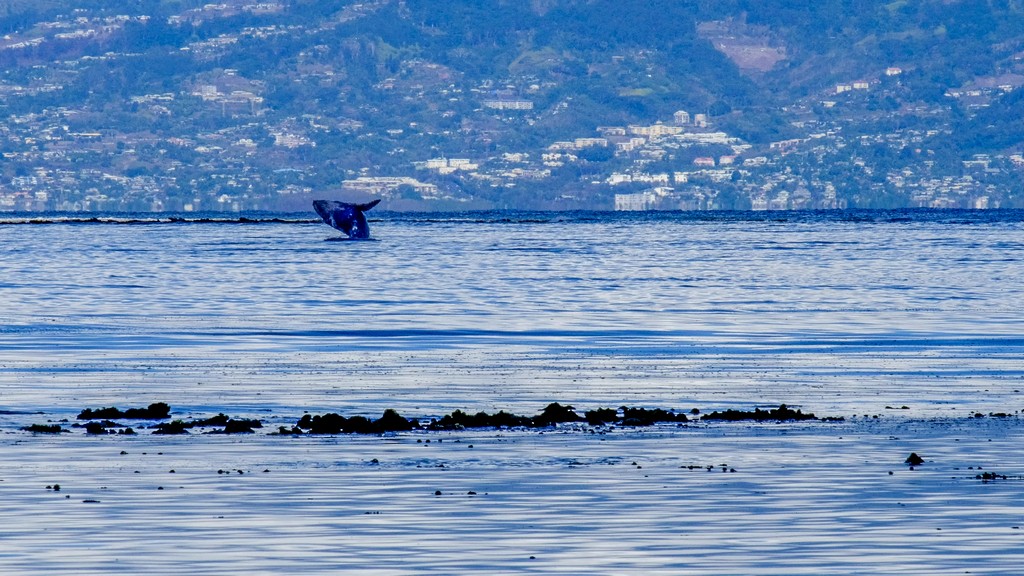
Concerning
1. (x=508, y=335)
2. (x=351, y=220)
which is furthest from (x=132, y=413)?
(x=351, y=220)

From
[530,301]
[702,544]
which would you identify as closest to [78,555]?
[702,544]

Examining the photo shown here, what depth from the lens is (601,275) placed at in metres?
97.2

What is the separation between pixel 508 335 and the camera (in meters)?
52.5

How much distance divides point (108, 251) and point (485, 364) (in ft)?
355

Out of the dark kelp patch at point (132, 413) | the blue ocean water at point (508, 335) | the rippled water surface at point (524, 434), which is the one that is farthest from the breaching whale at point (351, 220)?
the dark kelp patch at point (132, 413)

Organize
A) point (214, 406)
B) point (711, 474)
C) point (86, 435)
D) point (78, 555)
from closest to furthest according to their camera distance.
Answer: point (78, 555), point (711, 474), point (86, 435), point (214, 406)

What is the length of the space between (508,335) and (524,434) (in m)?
24.3

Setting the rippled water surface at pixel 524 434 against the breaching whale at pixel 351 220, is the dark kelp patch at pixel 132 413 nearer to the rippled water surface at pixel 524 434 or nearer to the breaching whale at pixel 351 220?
the rippled water surface at pixel 524 434

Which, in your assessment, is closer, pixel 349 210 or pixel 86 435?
pixel 86 435

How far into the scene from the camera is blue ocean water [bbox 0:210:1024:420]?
34.7 meters

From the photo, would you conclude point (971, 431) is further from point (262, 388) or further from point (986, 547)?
point (262, 388)

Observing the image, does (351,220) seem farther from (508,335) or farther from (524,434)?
(524,434)

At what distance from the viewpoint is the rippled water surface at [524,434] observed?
18.4 metres

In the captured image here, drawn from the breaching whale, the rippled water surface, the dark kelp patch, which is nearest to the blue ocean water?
the rippled water surface
